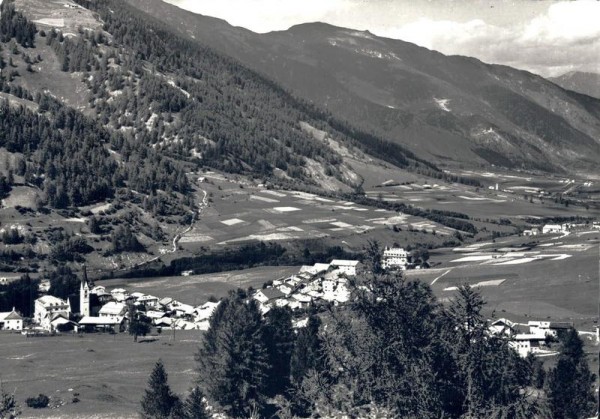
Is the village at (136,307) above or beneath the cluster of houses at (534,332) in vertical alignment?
beneath

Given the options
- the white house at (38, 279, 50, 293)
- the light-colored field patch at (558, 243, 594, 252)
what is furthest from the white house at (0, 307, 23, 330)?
the light-colored field patch at (558, 243, 594, 252)

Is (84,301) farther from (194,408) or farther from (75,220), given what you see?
(194,408)

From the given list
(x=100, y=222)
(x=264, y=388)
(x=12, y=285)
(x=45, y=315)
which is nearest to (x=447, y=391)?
(x=264, y=388)

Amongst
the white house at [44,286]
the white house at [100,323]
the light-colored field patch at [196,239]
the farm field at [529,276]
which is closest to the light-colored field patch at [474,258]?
the farm field at [529,276]

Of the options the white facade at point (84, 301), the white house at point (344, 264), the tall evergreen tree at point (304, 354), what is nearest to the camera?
the tall evergreen tree at point (304, 354)

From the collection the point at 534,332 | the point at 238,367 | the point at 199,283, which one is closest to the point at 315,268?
the point at 199,283

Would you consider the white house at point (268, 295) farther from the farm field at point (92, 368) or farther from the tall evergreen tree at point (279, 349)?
the tall evergreen tree at point (279, 349)
